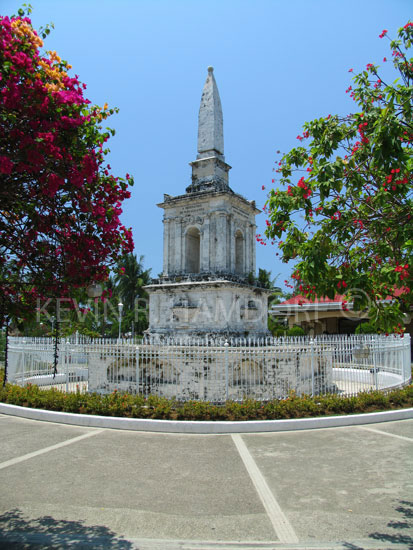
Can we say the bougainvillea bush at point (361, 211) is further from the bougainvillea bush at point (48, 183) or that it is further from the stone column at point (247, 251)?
the stone column at point (247, 251)

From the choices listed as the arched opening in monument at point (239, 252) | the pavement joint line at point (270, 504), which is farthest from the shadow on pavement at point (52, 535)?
the arched opening in monument at point (239, 252)

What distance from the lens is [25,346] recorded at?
573 inches

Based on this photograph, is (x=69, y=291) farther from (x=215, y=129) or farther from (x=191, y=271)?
(x=215, y=129)

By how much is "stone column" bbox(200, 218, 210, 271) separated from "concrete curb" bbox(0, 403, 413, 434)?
694cm

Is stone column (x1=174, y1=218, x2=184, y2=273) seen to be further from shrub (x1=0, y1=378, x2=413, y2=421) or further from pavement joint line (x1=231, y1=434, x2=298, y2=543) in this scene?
pavement joint line (x1=231, y1=434, x2=298, y2=543)

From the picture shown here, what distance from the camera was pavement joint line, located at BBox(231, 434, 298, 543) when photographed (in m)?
4.57

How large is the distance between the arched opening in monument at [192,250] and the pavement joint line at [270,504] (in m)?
9.90

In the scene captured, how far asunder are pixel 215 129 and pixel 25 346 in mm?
11017

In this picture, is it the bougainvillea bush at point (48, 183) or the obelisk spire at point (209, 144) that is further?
the obelisk spire at point (209, 144)

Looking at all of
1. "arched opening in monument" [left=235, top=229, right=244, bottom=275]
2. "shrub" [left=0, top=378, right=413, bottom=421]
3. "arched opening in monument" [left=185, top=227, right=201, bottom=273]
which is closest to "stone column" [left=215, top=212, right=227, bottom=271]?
"arched opening in monument" [left=185, top=227, right=201, bottom=273]

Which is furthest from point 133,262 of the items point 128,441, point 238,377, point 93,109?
point 93,109

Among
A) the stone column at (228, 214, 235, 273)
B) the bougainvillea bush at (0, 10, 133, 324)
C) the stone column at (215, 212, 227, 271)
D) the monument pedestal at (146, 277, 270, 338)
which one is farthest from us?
the stone column at (228, 214, 235, 273)

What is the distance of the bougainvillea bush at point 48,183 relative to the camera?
13.0 feet

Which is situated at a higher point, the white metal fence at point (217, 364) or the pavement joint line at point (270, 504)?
the white metal fence at point (217, 364)
